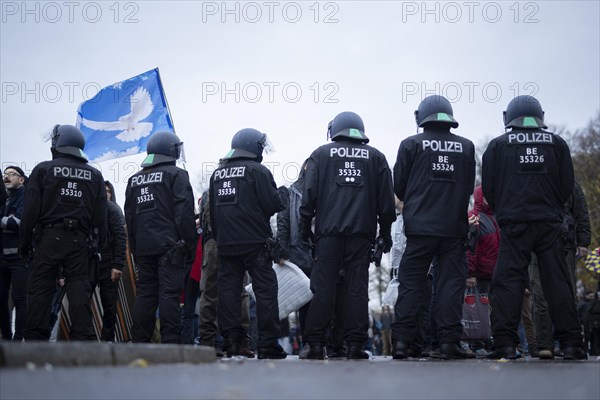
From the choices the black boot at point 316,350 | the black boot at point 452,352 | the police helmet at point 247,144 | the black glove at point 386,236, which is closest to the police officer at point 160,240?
the police helmet at point 247,144

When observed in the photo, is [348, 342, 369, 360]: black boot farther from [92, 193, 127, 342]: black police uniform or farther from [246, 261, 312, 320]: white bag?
[92, 193, 127, 342]: black police uniform

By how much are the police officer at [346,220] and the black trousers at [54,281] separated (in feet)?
7.01

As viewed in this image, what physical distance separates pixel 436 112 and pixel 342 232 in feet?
4.51

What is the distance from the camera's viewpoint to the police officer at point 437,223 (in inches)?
370

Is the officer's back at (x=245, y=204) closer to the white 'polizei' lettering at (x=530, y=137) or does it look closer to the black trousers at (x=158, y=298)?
the black trousers at (x=158, y=298)

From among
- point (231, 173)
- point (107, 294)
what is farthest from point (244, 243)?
point (107, 294)

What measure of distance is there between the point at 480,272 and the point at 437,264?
2.65 m

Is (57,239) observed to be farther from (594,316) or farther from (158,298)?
(594,316)

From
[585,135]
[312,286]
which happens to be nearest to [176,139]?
[312,286]

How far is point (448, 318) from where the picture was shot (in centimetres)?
936

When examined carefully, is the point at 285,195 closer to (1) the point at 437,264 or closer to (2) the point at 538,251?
(1) the point at 437,264

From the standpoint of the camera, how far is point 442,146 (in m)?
9.56

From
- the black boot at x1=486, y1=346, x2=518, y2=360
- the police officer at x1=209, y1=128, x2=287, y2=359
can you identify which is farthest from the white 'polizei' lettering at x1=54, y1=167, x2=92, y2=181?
the black boot at x1=486, y1=346, x2=518, y2=360

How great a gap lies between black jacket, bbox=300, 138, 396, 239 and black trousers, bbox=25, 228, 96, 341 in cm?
217
